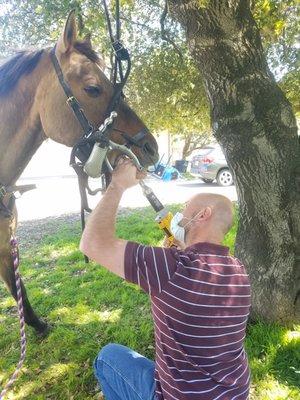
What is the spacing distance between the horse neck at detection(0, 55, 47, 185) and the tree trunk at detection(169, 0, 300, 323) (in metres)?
1.40

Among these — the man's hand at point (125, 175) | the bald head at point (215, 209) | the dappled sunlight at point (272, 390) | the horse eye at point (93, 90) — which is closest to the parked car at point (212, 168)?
the dappled sunlight at point (272, 390)

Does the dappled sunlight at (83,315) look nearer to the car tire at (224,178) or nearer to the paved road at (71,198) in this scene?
the paved road at (71,198)

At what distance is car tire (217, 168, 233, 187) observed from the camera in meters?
14.9

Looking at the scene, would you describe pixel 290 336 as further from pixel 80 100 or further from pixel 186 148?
pixel 186 148

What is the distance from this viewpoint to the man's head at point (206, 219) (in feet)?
5.88

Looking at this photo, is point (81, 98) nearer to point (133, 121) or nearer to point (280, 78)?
point (133, 121)

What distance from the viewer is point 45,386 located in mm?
3141

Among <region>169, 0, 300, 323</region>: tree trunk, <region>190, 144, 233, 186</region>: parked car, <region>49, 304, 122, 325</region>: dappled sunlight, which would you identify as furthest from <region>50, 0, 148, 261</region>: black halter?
<region>190, 144, 233, 186</region>: parked car

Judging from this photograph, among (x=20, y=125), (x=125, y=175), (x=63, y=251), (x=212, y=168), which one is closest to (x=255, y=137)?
(x=125, y=175)

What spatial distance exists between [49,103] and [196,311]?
185 centimetres

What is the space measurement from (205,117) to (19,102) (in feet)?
26.0

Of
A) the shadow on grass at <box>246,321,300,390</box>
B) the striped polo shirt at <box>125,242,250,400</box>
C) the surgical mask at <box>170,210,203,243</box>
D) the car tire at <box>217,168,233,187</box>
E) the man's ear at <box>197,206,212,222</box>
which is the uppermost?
the man's ear at <box>197,206,212,222</box>

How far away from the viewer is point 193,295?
5.14 feet

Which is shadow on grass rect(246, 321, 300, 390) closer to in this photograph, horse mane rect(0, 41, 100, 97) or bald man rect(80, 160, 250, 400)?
bald man rect(80, 160, 250, 400)
